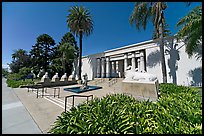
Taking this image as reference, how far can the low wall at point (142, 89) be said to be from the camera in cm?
722

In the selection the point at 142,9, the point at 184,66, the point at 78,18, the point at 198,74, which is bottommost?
the point at 198,74

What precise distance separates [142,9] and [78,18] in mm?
13159

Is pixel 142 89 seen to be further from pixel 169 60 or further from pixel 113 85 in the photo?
pixel 169 60

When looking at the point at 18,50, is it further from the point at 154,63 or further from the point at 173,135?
the point at 173,135

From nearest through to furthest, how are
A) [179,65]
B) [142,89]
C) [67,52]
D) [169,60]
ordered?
→ [142,89]
[179,65]
[169,60]
[67,52]

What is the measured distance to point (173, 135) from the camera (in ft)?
7.25

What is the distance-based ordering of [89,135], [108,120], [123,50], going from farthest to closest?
[123,50] < [108,120] < [89,135]

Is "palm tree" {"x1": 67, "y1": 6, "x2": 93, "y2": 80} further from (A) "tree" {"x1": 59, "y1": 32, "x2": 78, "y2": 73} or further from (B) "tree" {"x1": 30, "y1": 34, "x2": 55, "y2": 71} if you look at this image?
(B) "tree" {"x1": 30, "y1": 34, "x2": 55, "y2": 71}

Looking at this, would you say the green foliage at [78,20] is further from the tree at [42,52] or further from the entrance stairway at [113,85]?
the tree at [42,52]

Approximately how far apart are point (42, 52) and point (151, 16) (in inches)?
1297

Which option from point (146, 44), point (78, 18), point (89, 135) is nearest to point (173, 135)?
point (89, 135)

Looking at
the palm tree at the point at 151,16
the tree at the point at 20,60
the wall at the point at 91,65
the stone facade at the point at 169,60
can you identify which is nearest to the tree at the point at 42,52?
the tree at the point at 20,60

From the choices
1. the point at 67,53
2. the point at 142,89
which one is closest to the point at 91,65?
the point at 67,53

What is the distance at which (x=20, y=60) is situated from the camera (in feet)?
120
